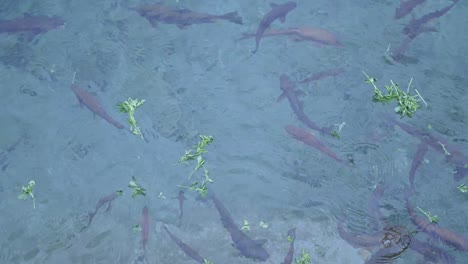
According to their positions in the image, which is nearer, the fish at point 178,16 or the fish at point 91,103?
the fish at point 91,103

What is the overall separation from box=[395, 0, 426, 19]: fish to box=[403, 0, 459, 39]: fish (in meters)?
0.10

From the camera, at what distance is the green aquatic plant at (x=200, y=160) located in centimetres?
322

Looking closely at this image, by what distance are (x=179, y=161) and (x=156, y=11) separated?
146 centimetres

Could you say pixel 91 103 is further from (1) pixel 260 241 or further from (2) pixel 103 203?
(1) pixel 260 241

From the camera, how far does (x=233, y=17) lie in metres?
4.14

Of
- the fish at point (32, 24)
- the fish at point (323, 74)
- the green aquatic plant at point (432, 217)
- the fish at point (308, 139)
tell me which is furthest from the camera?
the fish at point (32, 24)

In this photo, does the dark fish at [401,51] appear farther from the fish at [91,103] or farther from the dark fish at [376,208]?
the fish at [91,103]

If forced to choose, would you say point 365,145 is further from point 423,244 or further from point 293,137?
point 423,244

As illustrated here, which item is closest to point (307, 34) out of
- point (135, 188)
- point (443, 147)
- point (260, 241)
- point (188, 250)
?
point (443, 147)

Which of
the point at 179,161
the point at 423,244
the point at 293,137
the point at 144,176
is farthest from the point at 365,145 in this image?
the point at 144,176

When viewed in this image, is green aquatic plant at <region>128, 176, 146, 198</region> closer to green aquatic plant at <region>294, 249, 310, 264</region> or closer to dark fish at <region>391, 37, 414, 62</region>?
green aquatic plant at <region>294, 249, 310, 264</region>

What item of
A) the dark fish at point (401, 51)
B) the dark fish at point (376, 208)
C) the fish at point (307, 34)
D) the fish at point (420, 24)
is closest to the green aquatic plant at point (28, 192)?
the fish at point (307, 34)

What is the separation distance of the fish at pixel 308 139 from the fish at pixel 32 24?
2.09m

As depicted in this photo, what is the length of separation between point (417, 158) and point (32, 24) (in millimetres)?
3165
